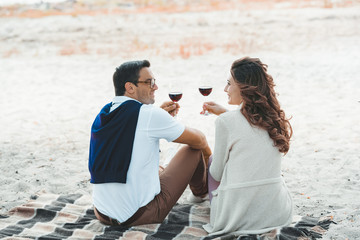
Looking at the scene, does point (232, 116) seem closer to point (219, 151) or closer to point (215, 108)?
point (219, 151)

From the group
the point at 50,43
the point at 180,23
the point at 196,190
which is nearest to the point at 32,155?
the point at 196,190

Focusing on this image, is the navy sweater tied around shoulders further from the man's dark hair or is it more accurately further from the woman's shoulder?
the woman's shoulder

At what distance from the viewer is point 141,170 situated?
3.43m

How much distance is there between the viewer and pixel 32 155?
6.16 m

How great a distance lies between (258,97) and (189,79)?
760cm

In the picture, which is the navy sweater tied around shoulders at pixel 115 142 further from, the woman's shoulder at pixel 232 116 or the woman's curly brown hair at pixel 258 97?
the woman's curly brown hair at pixel 258 97

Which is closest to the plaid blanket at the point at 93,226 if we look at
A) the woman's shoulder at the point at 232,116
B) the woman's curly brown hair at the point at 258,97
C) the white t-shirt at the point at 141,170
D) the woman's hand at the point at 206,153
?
the white t-shirt at the point at 141,170

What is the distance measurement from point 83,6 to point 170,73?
2093cm

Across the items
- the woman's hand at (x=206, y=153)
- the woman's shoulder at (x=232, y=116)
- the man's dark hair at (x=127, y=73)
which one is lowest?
the woman's hand at (x=206, y=153)

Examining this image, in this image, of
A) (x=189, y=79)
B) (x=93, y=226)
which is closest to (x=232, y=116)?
(x=93, y=226)

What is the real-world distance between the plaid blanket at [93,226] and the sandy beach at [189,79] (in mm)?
311

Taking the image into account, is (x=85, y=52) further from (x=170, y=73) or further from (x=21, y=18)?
(x=21, y=18)

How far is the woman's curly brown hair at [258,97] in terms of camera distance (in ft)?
10.8

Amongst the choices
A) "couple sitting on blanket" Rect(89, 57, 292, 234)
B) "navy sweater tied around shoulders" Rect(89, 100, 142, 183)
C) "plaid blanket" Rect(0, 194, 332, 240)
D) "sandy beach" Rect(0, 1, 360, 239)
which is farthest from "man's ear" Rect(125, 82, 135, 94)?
"sandy beach" Rect(0, 1, 360, 239)
